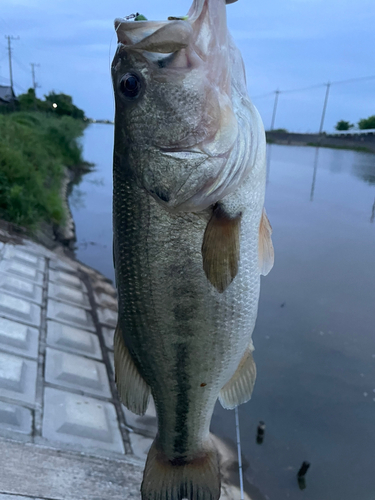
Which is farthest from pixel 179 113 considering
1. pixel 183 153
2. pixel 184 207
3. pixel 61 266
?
pixel 61 266

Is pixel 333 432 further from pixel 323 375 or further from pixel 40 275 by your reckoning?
pixel 40 275

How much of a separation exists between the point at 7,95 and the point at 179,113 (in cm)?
5330

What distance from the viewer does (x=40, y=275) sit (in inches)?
252

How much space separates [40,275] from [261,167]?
5.48m

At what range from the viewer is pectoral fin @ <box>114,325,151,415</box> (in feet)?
6.08

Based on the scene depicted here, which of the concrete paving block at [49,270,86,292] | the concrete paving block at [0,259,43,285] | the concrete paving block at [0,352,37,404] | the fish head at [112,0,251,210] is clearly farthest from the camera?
the concrete paving block at [49,270,86,292]

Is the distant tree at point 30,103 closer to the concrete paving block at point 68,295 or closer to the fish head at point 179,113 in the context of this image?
the concrete paving block at point 68,295

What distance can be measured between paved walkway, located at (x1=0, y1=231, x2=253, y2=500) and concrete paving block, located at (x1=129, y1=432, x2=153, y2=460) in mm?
11

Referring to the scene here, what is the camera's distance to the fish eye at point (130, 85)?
4.99 feet

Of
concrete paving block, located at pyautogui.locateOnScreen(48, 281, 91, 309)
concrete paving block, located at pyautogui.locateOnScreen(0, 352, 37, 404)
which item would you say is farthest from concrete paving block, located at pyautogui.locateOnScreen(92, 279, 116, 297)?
concrete paving block, located at pyautogui.locateOnScreen(0, 352, 37, 404)

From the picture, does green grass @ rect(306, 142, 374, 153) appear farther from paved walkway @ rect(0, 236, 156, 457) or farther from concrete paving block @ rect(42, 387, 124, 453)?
concrete paving block @ rect(42, 387, 124, 453)

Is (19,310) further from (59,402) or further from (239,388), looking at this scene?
(239,388)

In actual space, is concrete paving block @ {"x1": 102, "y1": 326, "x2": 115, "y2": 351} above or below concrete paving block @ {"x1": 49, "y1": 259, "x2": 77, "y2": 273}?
below

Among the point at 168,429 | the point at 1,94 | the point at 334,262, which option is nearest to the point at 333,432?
the point at 168,429
